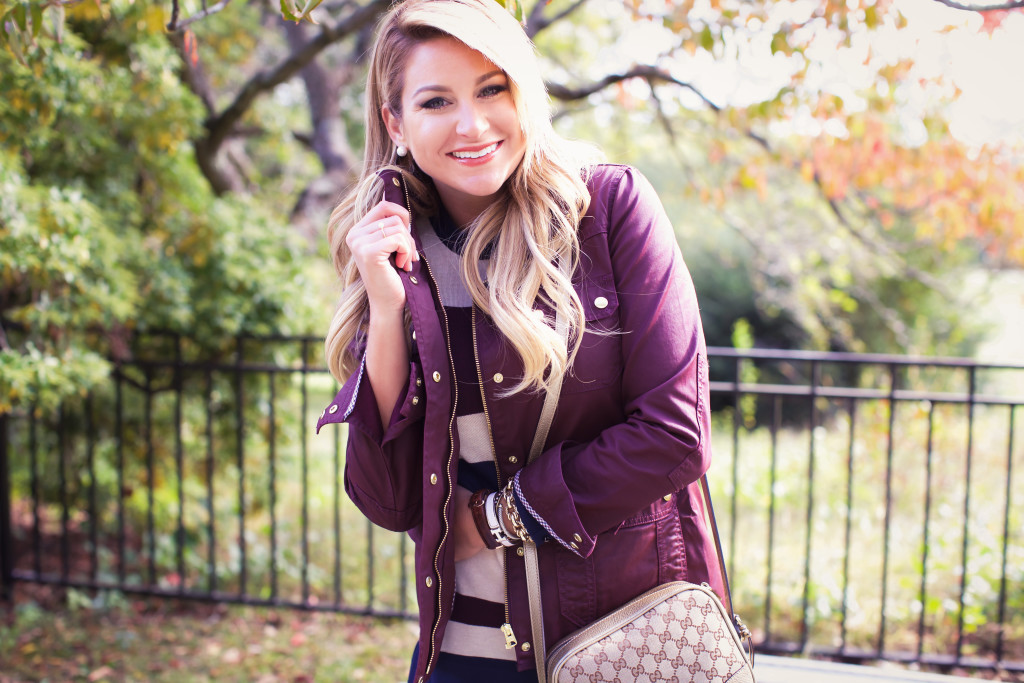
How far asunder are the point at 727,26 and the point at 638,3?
2.43 feet

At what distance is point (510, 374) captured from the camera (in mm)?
1544

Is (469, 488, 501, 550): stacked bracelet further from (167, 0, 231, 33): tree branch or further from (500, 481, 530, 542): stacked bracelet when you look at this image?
(167, 0, 231, 33): tree branch

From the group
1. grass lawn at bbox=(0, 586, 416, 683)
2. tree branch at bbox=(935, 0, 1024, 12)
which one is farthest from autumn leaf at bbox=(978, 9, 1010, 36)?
grass lawn at bbox=(0, 586, 416, 683)

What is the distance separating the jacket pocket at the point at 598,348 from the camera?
1.53 metres

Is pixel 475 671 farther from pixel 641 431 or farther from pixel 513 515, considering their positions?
pixel 641 431

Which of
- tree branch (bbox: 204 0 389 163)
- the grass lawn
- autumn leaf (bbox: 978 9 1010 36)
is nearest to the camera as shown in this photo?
the grass lawn

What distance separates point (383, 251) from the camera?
1.55 meters

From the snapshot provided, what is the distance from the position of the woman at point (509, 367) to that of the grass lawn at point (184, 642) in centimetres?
231

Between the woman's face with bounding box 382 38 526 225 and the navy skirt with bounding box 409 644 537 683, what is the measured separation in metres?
1.02

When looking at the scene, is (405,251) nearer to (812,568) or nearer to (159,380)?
(159,380)

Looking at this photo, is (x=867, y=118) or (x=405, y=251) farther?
(x=867, y=118)

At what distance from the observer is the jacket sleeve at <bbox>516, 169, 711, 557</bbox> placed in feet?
4.66

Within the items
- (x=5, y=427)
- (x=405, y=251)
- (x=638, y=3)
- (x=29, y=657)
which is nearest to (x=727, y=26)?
(x=638, y=3)

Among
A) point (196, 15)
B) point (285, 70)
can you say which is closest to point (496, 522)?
point (196, 15)
